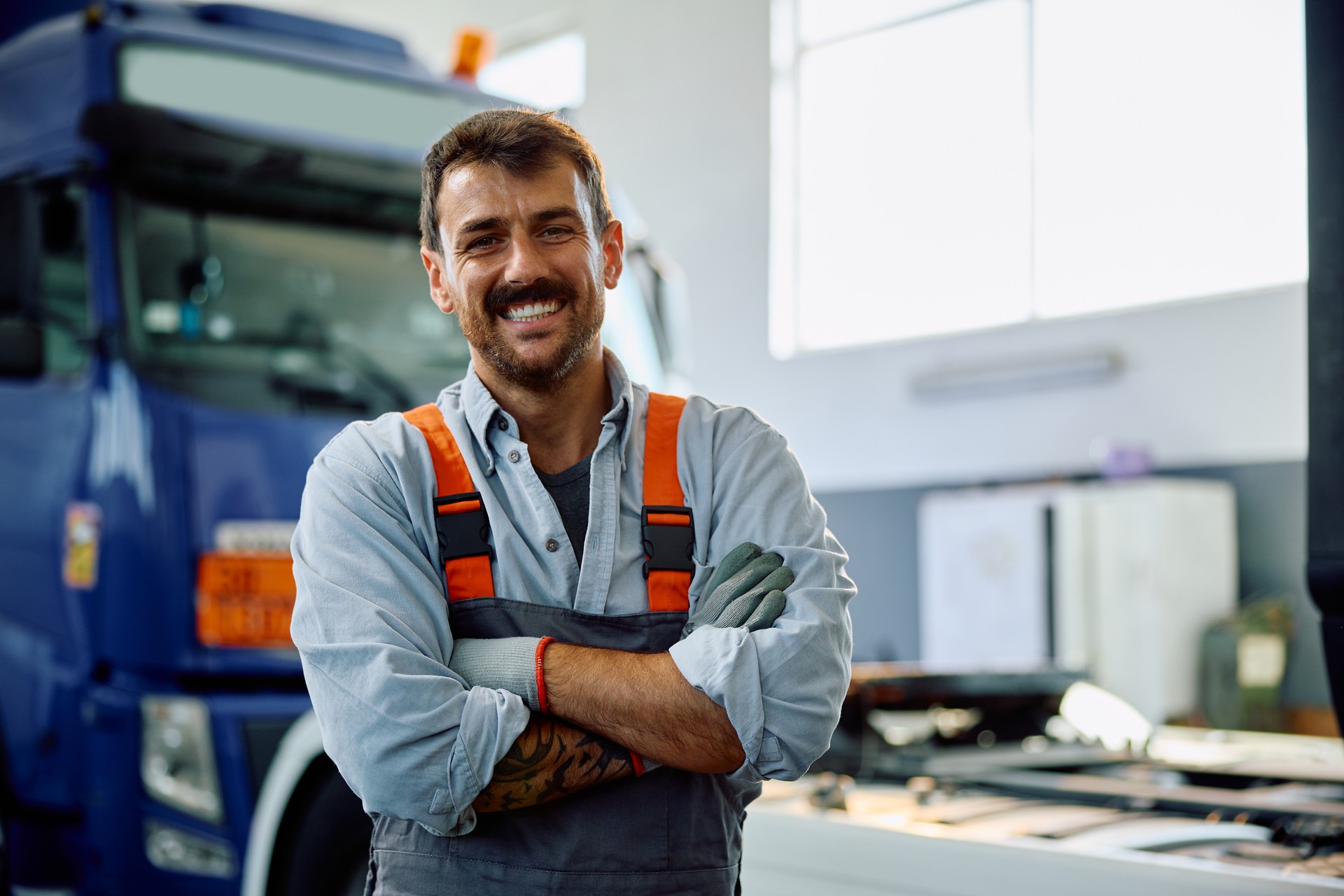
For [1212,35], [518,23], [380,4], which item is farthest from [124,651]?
[380,4]

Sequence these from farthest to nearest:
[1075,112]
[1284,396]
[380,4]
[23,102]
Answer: [380,4] < [1075,112] < [1284,396] < [23,102]

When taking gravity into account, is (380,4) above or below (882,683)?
above

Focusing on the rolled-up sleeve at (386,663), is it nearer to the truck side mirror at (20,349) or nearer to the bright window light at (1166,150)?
the truck side mirror at (20,349)

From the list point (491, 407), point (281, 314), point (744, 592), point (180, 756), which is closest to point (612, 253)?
point (491, 407)

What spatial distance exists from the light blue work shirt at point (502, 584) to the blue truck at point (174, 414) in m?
1.65

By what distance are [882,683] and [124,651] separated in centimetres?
204

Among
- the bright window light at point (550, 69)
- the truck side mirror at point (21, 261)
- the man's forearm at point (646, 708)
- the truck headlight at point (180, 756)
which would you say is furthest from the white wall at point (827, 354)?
the man's forearm at point (646, 708)

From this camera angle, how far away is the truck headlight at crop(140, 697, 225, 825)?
11.6 ft

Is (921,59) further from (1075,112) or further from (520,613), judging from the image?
(520,613)

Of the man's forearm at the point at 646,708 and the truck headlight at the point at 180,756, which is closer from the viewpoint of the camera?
the man's forearm at the point at 646,708

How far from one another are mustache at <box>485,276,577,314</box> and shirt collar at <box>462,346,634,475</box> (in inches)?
4.9

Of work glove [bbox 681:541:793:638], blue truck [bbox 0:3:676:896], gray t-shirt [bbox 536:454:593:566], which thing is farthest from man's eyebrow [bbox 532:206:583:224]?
blue truck [bbox 0:3:676:896]

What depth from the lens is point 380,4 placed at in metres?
13.2

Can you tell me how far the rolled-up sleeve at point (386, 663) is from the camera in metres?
1.63
